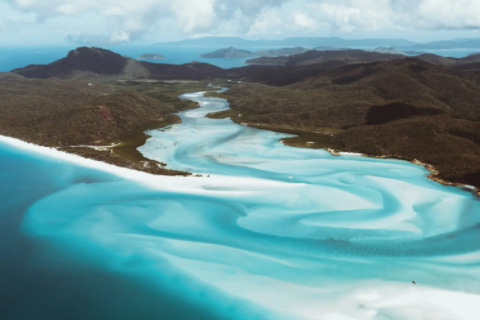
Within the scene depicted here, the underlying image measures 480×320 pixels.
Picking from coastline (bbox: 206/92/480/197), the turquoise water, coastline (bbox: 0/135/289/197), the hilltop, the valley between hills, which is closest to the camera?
the turquoise water

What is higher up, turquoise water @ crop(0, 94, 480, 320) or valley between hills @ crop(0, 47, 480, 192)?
valley between hills @ crop(0, 47, 480, 192)

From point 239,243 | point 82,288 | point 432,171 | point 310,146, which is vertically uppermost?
point 310,146

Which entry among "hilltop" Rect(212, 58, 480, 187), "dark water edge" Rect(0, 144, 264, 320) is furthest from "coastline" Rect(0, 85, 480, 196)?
"dark water edge" Rect(0, 144, 264, 320)

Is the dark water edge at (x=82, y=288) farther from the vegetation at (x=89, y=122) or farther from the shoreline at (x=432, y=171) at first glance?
the shoreline at (x=432, y=171)

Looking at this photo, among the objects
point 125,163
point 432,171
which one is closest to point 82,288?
point 125,163

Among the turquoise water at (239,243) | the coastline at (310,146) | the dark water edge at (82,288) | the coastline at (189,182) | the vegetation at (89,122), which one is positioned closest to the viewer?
the dark water edge at (82,288)

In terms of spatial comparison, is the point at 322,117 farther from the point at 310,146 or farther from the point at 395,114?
the point at 310,146

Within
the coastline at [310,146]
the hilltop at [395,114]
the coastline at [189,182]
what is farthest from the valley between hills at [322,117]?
the coastline at [189,182]

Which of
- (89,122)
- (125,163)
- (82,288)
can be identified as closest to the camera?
(82,288)

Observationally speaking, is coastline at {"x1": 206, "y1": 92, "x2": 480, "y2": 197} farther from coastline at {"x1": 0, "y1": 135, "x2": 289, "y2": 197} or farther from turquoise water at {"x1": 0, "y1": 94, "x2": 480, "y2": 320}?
coastline at {"x1": 0, "y1": 135, "x2": 289, "y2": 197}
